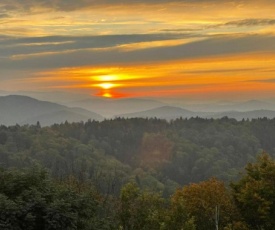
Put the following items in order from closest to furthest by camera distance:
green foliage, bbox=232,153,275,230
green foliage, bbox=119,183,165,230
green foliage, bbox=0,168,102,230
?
green foliage, bbox=0,168,102,230 → green foliage, bbox=232,153,275,230 → green foliage, bbox=119,183,165,230

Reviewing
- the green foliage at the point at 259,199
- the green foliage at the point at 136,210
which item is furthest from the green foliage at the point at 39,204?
the green foliage at the point at 259,199

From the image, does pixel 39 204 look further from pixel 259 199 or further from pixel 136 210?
pixel 259 199

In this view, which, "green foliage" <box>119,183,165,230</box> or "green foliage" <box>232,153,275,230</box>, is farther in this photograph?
"green foliage" <box>119,183,165,230</box>

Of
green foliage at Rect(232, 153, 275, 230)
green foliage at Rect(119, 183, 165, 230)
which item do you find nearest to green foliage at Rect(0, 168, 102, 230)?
green foliage at Rect(119, 183, 165, 230)

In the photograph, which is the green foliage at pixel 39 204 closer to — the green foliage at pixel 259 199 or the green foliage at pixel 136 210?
the green foliage at pixel 136 210

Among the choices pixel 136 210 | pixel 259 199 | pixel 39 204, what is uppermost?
pixel 259 199

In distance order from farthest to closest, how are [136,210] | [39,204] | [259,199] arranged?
[136,210] < [259,199] < [39,204]

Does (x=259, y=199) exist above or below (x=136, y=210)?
above

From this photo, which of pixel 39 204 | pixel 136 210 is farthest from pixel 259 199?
pixel 39 204

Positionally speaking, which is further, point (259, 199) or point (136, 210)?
point (136, 210)

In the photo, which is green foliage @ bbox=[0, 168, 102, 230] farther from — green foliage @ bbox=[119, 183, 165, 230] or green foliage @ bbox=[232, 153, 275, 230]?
green foliage @ bbox=[232, 153, 275, 230]

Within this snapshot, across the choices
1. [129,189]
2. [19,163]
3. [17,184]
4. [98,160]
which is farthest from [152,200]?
[98,160]

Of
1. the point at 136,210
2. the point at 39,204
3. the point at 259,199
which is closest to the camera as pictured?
the point at 39,204

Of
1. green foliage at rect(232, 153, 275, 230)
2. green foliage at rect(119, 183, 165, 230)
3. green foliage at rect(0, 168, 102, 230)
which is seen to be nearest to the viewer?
green foliage at rect(0, 168, 102, 230)
